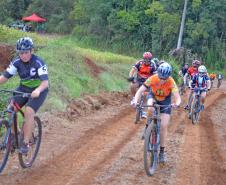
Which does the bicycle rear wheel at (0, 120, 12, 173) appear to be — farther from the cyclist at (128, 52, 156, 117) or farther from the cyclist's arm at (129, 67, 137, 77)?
the cyclist at (128, 52, 156, 117)

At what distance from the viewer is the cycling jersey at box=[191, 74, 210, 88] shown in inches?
679

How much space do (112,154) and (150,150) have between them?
1.57 meters

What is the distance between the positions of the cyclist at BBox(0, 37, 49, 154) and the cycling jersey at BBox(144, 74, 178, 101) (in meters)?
2.28

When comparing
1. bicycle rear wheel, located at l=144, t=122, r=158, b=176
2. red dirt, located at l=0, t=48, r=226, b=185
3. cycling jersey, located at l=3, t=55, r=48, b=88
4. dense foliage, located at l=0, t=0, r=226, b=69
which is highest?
cycling jersey, located at l=3, t=55, r=48, b=88

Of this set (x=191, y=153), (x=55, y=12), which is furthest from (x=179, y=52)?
(x=191, y=153)

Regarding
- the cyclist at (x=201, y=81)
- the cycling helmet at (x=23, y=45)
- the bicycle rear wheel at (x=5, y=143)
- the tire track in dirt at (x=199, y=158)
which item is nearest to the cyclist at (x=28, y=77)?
the cycling helmet at (x=23, y=45)

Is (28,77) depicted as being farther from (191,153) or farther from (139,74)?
(139,74)

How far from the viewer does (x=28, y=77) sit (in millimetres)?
8688

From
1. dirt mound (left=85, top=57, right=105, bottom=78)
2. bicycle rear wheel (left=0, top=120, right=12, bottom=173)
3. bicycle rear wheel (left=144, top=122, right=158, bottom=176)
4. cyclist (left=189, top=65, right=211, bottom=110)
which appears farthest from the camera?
dirt mound (left=85, top=57, right=105, bottom=78)

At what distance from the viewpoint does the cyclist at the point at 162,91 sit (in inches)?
383

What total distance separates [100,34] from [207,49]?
11441mm

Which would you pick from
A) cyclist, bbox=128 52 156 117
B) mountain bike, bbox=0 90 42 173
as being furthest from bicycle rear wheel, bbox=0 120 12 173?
cyclist, bbox=128 52 156 117

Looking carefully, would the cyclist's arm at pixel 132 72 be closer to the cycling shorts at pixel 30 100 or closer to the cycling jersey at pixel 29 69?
the cycling shorts at pixel 30 100

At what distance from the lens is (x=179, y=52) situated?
43.3 m
